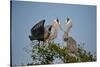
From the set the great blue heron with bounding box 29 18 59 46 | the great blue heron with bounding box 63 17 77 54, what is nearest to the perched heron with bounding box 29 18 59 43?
the great blue heron with bounding box 29 18 59 46

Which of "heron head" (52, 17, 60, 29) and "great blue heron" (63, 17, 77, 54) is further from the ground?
"heron head" (52, 17, 60, 29)

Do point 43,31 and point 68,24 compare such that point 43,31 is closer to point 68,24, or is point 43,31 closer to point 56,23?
point 56,23

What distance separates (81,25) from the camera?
1.99 m

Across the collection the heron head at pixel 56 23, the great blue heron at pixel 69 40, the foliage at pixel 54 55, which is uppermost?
the heron head at pixel 56 23

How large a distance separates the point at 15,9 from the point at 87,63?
3.03 feet

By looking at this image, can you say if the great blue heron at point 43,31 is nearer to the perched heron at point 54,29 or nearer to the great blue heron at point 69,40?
the perched heron at point 54,29

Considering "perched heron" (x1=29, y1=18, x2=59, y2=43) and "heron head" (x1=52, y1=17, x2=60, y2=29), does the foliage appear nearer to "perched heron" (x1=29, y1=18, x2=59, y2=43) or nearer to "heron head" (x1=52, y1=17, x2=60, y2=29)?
"perched heron" (x1=29, y1=18, x2=59, y2=43)

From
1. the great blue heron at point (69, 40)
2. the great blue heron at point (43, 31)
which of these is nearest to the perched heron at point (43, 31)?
the great blue heron at point (43, 31)

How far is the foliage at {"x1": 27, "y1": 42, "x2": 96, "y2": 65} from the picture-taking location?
1.84 m

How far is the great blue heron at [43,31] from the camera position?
6.02 ft

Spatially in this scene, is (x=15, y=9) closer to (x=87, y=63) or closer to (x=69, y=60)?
(x=69, y=60)

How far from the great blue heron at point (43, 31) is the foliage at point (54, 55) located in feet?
0.23

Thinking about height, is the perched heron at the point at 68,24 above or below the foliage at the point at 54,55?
above

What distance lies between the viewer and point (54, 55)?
1.89 metres
